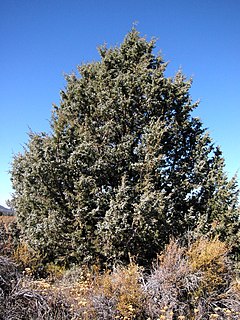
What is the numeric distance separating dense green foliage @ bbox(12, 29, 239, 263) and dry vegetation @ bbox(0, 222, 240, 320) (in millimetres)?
1677

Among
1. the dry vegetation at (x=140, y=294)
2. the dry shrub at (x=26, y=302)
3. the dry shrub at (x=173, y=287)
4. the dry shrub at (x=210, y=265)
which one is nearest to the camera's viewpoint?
the dry shrub at (x=26, y=302)

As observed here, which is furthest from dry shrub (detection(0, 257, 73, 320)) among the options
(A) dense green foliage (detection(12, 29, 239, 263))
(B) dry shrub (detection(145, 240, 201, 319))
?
(A) dense green foliage (detection(12, 29, 239, 263))

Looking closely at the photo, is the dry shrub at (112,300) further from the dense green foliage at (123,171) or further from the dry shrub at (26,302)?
the dense green foliage at (123,171)

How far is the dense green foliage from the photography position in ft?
26.7

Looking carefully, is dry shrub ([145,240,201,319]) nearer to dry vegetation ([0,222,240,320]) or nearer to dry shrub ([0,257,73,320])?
dry vegetation ([0,222,240,320])

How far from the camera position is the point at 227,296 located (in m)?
6.25

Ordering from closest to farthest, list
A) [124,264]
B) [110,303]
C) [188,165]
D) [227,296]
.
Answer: [110,303] → [227,296] → [124,264] → [188,165]

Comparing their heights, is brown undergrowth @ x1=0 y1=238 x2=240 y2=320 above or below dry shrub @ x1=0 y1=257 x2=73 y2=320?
above

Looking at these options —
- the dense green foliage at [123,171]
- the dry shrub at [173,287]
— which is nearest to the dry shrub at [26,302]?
the dry shrub at [173,287]

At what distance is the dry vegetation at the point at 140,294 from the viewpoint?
16.9 feet

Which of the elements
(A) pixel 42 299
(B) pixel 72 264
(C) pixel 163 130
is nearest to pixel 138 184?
(C) pixel 163 130

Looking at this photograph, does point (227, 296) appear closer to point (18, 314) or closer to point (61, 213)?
point (18, 314)

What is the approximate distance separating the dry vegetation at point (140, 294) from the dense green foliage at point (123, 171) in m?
1.68

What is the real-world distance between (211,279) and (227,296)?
0.49m
